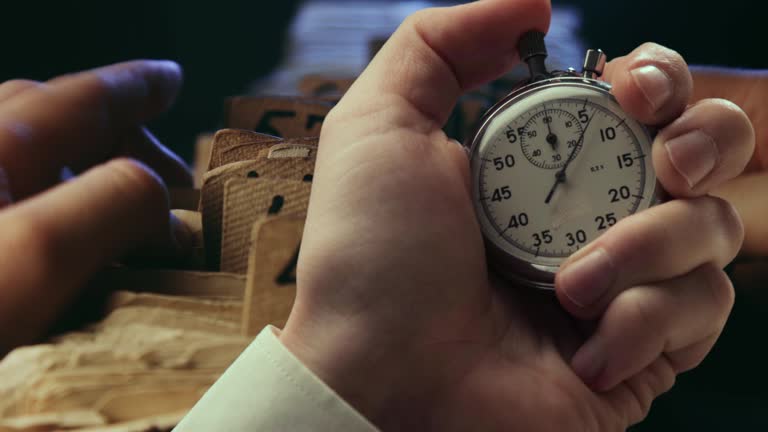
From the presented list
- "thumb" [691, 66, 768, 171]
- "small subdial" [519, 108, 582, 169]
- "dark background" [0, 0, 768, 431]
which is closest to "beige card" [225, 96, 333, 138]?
"dark background" [0, 0, 768, 431]

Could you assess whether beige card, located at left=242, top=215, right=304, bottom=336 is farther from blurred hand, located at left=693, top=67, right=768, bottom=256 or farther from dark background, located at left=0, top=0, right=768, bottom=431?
blurred hand, located at left=693, top=67, right=768, bottom=256

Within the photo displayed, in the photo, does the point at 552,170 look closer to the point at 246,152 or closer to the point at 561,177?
the point at 561,177

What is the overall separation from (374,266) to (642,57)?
30 cm

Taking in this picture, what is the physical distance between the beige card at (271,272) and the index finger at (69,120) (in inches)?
5.6

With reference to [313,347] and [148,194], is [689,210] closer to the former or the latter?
[313,347]

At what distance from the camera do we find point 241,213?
0.58 m

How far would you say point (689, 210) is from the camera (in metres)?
0.62

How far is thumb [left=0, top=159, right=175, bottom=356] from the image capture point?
48 centimetres

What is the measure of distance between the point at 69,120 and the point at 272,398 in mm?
288

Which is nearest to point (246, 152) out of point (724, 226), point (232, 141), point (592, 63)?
point (232, 141)

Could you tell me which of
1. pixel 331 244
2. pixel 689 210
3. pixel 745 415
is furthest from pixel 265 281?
pixel 745 415

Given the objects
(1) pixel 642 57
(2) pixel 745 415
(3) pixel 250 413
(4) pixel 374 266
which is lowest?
(2) pixel 745 415

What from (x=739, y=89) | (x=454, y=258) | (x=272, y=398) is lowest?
(x=272, y=398)

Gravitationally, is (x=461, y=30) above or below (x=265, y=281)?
above
